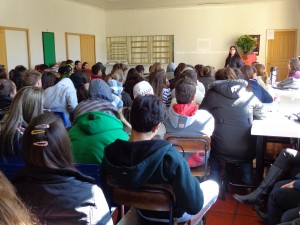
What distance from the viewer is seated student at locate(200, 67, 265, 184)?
2988 mm

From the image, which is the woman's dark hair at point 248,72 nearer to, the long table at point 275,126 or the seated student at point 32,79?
the long table at point 275,126

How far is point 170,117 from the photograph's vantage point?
2.82 m

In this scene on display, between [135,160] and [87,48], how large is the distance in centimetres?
1016

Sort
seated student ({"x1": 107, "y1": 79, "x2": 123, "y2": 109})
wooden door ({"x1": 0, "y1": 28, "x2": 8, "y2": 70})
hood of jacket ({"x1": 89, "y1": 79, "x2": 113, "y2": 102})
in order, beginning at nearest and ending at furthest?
hood of jacket ({"x1": 89, "y1": 79, "x2": 113, "y2": 102})
seated student ({"x1": 107, "y1": 79, "x2": 123, "y2": 109})
wooden door ({"x1": 0, "y1": 28, "x2": 8, "y2": 70})

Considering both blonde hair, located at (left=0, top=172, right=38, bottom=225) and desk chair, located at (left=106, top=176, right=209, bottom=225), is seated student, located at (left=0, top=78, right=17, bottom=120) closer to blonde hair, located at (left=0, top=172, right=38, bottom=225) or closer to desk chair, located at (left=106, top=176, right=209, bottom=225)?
desk chair, located at (left=106, top=176, right=209, bottom=225)

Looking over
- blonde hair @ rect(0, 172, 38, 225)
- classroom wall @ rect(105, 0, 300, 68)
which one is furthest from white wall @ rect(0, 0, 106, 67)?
blonde hair @ rect(0, 172, 38, 225)

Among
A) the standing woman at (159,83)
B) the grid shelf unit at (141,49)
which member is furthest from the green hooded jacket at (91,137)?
the grid shelf unit at (141,49)

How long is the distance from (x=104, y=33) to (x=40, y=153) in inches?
451

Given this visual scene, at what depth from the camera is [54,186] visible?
1318mm

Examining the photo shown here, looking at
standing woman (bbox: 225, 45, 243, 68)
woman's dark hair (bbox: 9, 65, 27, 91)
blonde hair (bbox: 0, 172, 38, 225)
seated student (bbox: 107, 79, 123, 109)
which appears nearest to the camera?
blonde hair (bbox: 0, 172, 38, 225)

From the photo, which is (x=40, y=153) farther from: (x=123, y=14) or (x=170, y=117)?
(x=123, y=14)

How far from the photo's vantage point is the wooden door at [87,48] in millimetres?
10922

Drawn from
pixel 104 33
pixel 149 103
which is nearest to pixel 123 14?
pixel 104 33

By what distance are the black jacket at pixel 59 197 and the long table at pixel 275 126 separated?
71.1 inches
